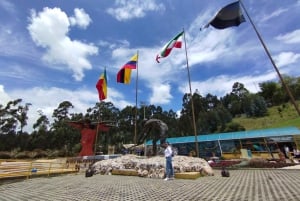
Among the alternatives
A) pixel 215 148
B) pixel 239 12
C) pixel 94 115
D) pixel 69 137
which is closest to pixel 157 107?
pixel 94 115

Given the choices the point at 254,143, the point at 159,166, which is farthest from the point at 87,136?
the point at 159,166

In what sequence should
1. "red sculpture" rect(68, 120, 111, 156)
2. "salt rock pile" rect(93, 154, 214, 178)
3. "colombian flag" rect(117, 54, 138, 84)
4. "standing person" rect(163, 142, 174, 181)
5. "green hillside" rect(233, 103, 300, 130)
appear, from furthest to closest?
"green hillside" rect(233, 103, 300, 130) → "red sculpture" rect(68, 120, 111, 156) → "colombian flag" rect(117, 54, 138, 84) → "salt rock pile" rect(93, 154, 214, 178) → "standing person" rect(163, 142, 174, 181)

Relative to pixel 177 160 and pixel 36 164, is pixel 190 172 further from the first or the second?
pixel 36 164

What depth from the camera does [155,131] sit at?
15188mm

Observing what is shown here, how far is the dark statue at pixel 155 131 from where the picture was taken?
47.8 feet

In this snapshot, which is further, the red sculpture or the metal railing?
the red sculpture

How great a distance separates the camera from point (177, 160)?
12000mm

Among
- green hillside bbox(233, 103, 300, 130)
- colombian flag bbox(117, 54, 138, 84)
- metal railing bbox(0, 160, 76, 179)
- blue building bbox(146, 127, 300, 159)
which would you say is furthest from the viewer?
green hillside bbox(233, 103, 300, 130)

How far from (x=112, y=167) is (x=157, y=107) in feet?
178

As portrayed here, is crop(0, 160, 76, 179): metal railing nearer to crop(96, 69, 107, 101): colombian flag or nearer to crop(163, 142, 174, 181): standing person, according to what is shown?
crop(96, 69, 107, 101): colombian flag

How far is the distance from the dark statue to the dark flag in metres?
7.14

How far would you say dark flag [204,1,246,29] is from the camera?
998 cm

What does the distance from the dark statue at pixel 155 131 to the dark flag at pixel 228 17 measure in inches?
281

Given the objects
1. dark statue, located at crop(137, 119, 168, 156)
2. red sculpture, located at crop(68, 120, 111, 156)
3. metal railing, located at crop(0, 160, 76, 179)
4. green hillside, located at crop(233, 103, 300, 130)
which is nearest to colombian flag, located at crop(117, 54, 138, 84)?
dark statue, located at crop(137, 119, 168, 156)
